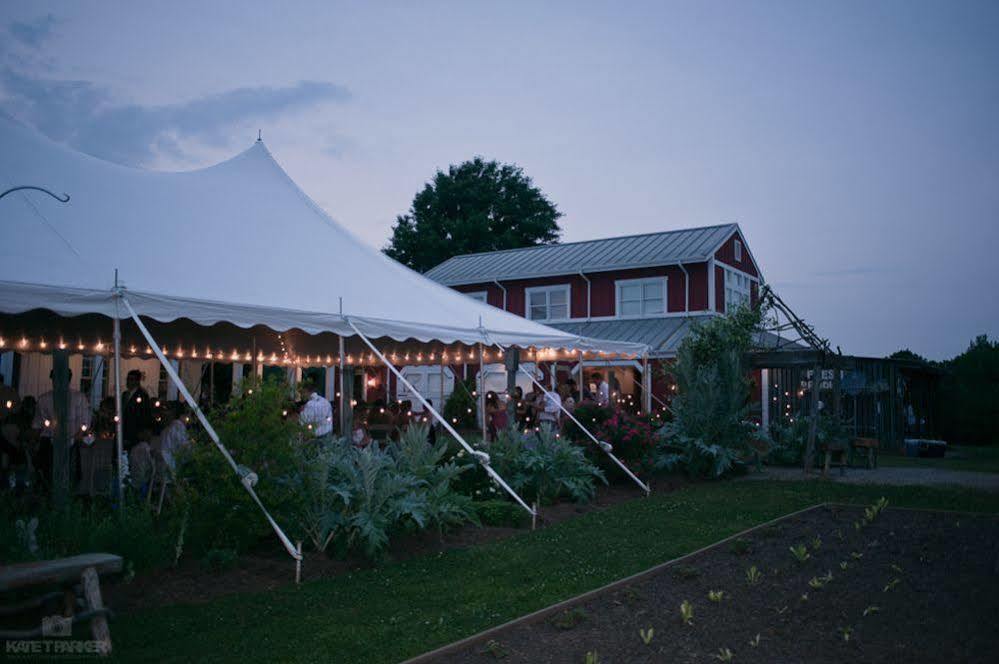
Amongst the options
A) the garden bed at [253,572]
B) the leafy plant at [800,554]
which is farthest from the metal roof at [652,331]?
the leafy plant at [800,554]

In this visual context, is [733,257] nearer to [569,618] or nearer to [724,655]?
[569,618]

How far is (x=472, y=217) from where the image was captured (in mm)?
44938

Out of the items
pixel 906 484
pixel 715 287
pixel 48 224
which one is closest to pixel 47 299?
pixel 48 224

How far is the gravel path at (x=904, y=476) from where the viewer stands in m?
12.1

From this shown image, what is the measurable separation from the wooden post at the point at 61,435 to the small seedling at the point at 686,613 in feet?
17.5

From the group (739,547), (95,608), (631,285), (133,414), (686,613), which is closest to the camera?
(95,608)

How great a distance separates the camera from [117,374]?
743cm

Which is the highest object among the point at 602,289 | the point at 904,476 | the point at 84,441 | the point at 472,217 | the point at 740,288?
the point at 472,217

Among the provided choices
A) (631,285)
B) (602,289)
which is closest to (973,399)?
(631,285)

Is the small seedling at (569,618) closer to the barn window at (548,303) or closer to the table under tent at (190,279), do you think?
the table under tent at (190,279)

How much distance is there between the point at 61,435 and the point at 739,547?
6475mm

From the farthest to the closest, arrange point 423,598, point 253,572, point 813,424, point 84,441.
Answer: point 813,424
point 84,441
point 253,572
point 423,598

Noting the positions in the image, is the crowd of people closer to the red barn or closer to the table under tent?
the table under tent

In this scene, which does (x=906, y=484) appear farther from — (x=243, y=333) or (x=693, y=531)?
(x=243, y=333)
